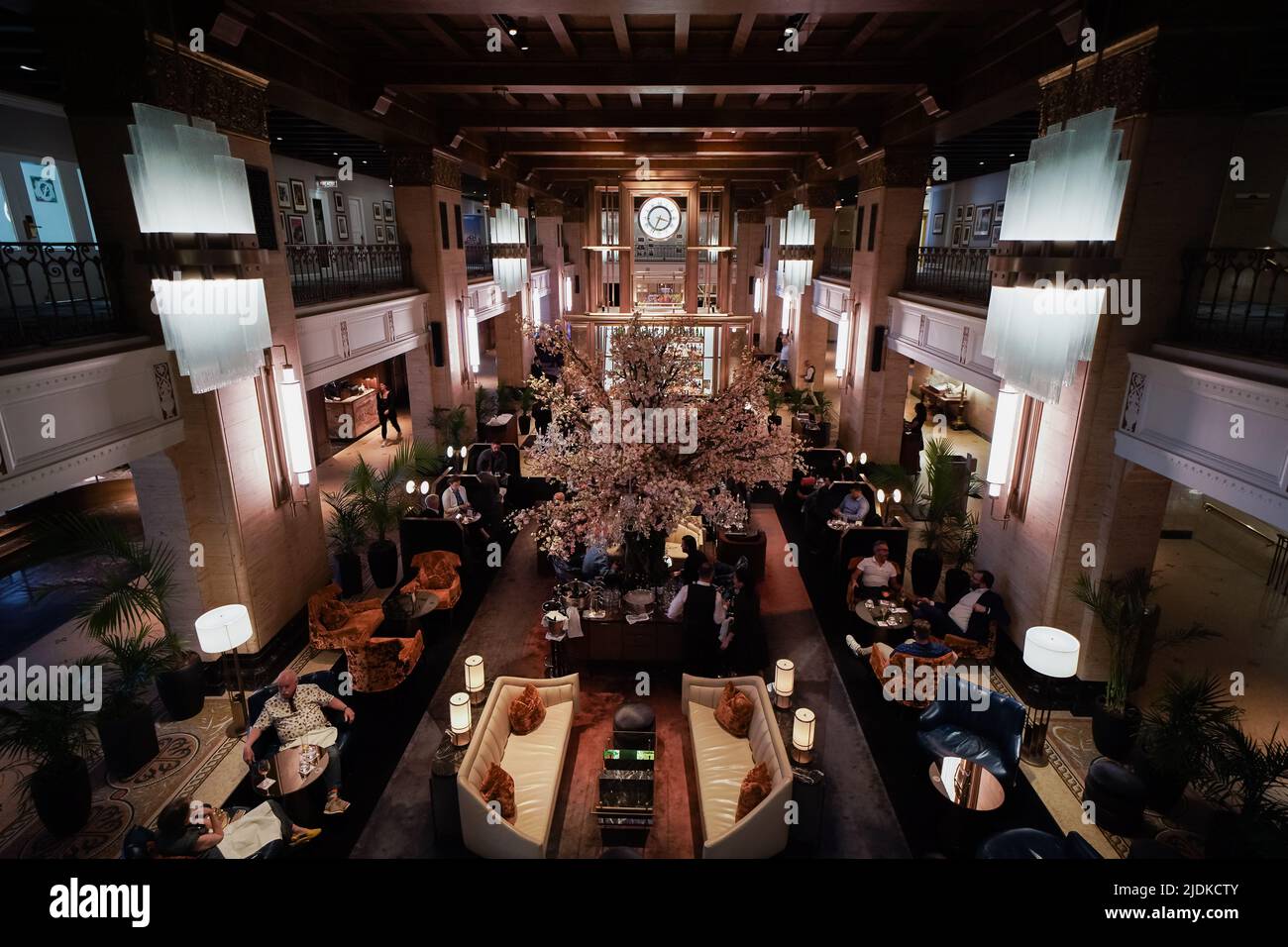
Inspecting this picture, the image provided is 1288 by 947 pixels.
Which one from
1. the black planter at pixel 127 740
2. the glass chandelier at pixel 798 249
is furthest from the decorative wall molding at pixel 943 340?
the black planter at pixel 127 740

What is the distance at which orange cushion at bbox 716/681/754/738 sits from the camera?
607cm

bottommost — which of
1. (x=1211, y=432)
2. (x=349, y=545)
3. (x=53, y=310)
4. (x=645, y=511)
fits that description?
(x=349, y=545)

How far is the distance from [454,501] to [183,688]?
416 cm

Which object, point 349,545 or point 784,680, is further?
point 349,545

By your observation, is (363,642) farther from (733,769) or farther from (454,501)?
(733,769)

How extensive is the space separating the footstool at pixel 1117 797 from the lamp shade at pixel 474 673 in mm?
5496

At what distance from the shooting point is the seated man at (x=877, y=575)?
836 centimetres

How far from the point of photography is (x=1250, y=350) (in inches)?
205

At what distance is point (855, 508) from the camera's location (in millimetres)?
9938

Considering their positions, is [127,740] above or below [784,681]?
below

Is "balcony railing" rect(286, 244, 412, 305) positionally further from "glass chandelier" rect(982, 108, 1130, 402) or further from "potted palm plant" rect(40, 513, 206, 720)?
"glass chandelier" rect(982, 108, 1130, 402)

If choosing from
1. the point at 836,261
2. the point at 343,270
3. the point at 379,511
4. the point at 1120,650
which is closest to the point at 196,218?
the point at 379,511

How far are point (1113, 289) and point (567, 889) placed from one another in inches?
284

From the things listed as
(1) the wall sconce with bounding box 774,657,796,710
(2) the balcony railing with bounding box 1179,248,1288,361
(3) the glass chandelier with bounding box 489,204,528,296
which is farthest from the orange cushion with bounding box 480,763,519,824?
(3) the glass chandelier with bounding box 489,204,528,296
